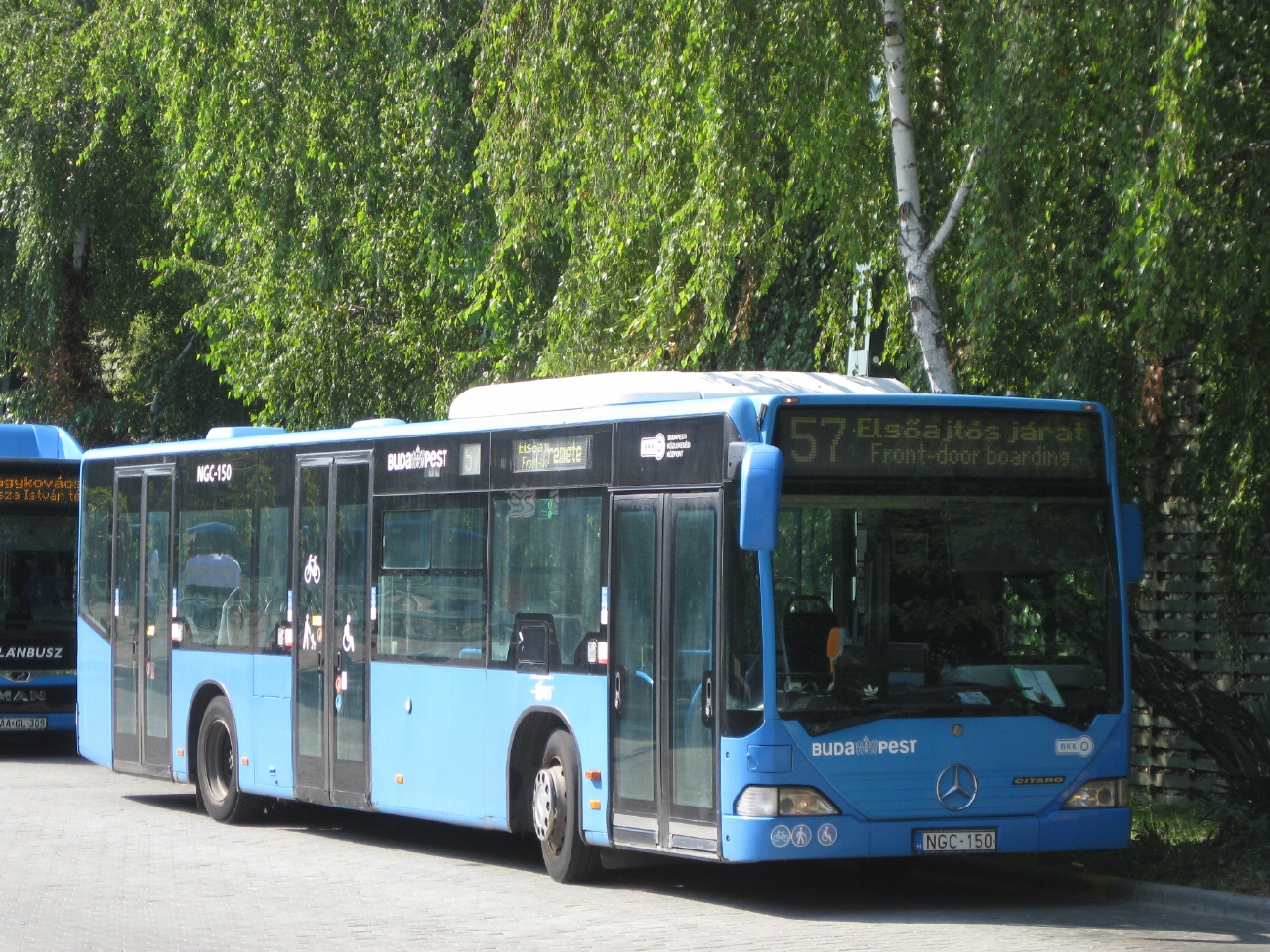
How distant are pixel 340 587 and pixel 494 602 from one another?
2188mm

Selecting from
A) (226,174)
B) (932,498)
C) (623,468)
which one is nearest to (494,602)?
(623,468)

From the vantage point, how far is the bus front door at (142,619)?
16625 mm

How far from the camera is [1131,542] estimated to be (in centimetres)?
1085

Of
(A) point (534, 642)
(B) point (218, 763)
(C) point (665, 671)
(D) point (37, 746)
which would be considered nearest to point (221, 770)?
(B) point (218, 763)

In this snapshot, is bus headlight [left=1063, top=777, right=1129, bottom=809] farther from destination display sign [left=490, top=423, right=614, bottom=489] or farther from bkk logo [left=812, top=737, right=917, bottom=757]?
destination display sign [left=490, top=423, right=614, bottom=489]

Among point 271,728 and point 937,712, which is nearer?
point 937,712

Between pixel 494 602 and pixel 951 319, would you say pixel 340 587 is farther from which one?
pixel 951 319

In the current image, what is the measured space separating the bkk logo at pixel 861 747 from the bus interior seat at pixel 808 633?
376 mm

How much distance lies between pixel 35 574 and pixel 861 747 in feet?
45.0

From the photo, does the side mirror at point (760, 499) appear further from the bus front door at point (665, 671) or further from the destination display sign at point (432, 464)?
the destination display sign at point (432, 464)

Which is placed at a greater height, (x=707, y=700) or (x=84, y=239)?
(x=84, y=239)

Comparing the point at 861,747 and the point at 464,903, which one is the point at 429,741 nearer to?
the point at 464,903

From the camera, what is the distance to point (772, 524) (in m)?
9.47

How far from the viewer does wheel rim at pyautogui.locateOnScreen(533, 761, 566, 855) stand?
11.5 m
